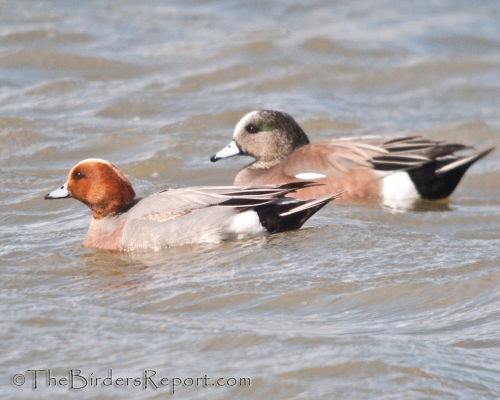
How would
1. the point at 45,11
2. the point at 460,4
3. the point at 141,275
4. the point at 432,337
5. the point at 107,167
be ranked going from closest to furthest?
the point at 432,337
the point at 141,275
the point at 107,167
the point at 45,11
the point at 460,4

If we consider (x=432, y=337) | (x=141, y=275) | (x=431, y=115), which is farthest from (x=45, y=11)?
(x=432, y=337)

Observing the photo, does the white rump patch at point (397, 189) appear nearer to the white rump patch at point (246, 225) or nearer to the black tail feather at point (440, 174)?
the black tail feather at point (440, 174)

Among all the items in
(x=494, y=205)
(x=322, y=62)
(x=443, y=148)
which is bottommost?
(x=494, y=205)

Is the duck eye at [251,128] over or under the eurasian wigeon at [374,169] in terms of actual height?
over

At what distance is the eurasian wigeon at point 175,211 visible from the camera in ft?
20.3

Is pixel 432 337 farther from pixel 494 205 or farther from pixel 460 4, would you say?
pixel 460 4

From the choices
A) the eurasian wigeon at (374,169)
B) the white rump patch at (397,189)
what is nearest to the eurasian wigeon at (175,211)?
the eurasian wigeon at (374,169)

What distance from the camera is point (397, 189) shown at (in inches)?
320

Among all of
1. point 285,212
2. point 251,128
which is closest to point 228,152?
point 251,128

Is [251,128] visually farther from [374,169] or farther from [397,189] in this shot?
[397,189]

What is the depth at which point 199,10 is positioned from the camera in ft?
48.7

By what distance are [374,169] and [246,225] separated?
214cm

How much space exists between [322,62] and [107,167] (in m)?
6.79

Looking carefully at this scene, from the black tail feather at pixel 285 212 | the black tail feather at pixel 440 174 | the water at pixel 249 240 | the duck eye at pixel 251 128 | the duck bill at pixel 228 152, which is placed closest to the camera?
the water at pixel 249 240
